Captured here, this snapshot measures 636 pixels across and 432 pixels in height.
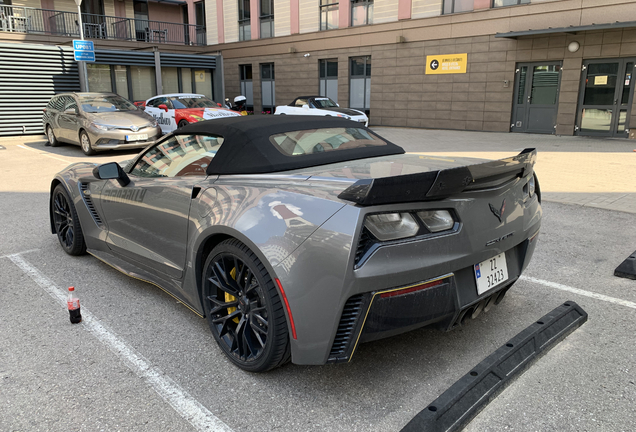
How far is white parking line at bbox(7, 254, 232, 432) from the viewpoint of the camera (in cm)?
235

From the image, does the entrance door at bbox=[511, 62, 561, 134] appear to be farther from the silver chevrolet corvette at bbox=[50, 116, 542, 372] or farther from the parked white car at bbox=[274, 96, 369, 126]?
the silver chevrolet corvette at bbox=[50, 116, 542, 372]

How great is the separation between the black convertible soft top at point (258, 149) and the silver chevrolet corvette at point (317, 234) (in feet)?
0.04

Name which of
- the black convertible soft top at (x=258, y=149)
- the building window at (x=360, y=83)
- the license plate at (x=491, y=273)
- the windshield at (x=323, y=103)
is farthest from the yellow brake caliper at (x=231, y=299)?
the building window at (x=360, y=83)

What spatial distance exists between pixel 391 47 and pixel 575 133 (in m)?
8.86

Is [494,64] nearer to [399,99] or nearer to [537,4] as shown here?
[537,4]

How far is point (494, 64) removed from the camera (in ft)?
61.8

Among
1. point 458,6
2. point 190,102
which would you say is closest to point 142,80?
point 190,102

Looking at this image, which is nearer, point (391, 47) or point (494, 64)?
point (494, 64)

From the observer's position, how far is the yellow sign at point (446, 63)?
778 inches

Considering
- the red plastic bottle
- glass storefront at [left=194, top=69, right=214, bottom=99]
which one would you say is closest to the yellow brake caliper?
the red plastic bottle

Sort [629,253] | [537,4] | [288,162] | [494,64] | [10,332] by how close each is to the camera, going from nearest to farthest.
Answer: [288,162] → [10,332] → [629,253] → [537,4] → [494,64]

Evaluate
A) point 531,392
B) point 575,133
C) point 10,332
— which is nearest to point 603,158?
point 575,133

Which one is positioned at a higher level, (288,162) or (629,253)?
(288,162)

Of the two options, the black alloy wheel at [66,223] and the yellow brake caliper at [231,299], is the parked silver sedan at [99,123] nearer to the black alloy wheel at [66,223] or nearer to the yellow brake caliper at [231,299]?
the black alloy wheel at [66,223]
